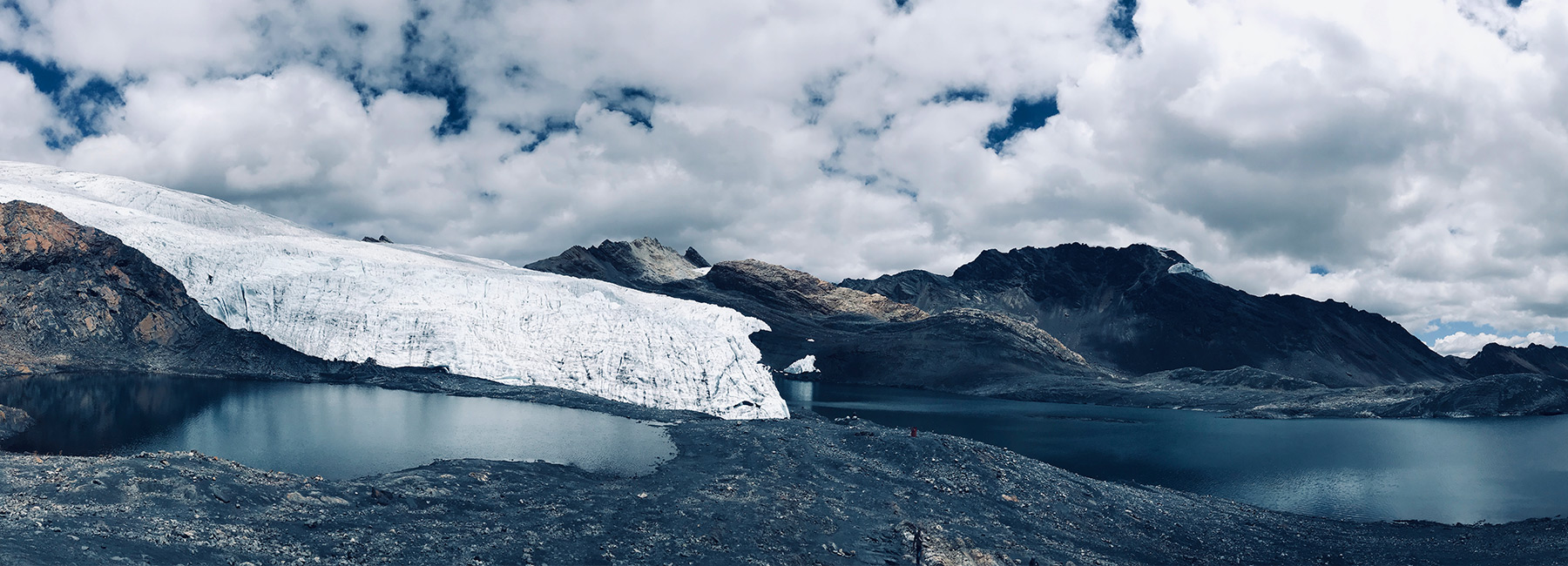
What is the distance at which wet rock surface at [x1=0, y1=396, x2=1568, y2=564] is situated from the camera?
22.0 metres

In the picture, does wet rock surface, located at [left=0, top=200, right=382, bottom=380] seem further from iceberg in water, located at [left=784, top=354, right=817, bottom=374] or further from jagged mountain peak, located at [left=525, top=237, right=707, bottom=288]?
jagged mountain peak, located at [left=525, top=237, right=707, bottom=288]

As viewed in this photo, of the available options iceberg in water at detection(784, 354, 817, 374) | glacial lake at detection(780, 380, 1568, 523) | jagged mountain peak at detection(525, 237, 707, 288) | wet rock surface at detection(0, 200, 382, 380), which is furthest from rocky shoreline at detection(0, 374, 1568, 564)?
jagged mountain peak at detection(525, 237, 707, 288)

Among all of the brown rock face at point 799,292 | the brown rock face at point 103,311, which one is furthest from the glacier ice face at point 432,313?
the brown rock face at point 799,292

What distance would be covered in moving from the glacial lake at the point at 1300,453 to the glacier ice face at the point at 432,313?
52.9 feet


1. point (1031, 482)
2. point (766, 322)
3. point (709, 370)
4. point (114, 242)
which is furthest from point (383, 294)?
point (766, 322)

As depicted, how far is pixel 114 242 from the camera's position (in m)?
81.4

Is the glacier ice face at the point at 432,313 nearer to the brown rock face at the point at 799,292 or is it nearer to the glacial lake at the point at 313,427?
the glacial lake at the point at 313,427

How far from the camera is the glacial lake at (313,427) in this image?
39.1m

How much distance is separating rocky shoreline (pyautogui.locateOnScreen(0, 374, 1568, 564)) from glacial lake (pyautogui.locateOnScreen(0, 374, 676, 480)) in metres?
5.76

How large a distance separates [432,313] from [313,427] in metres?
32.7

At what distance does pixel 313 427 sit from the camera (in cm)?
4816

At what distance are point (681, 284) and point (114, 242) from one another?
103 meters

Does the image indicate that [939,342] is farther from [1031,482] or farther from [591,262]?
[1031,482]

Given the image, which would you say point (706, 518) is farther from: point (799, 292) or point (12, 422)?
point (799, 292)
